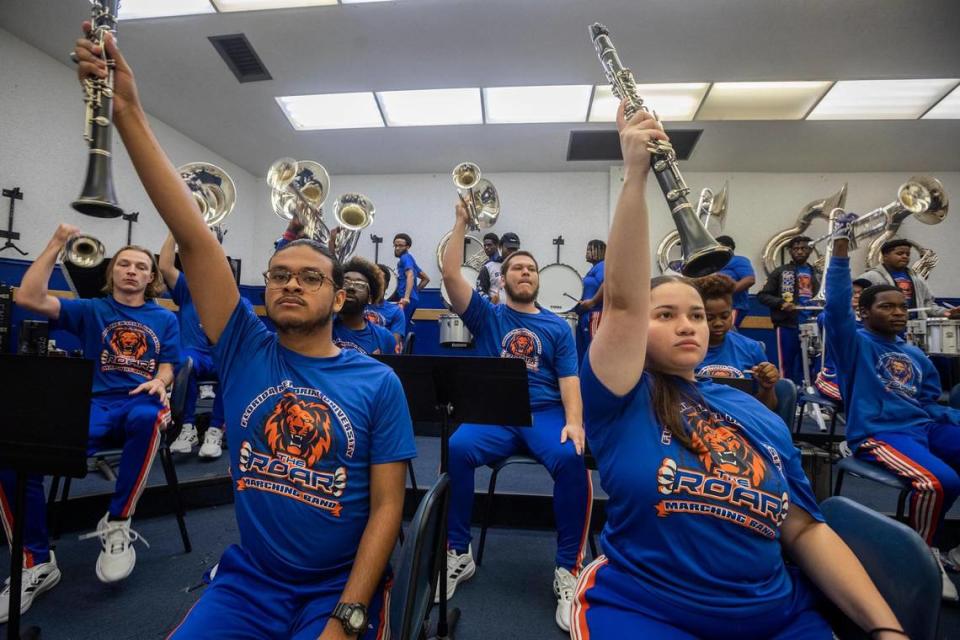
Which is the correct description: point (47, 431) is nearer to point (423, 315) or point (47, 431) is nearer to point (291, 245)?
point (291, 245)

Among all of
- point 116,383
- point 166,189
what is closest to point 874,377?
point 166,189

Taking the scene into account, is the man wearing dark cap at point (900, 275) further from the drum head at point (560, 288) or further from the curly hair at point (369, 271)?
the curly hair at point (369, 271)

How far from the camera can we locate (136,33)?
A: 5539 millimetres

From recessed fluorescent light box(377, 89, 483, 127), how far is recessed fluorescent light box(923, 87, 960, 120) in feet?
21.9

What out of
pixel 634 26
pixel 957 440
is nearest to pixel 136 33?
pixel 634 26

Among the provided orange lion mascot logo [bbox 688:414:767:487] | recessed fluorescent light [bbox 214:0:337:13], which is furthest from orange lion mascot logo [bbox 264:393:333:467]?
recessed fluorescent light [bbox 214:0:337:13]

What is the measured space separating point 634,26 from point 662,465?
18.7 ft

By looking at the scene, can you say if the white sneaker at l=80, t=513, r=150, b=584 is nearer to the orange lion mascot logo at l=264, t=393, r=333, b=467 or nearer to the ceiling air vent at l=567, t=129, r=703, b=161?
the orange lion mascot logo at l=264, t=393, r=333, b=467

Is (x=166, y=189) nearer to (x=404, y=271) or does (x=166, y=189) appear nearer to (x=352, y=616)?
(x=352, y=616)

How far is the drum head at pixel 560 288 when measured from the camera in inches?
301

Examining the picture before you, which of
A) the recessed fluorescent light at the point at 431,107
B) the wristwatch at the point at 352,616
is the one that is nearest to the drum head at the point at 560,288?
the recessed fluorescent light at the point at 431,107

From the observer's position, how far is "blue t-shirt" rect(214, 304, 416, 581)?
4.50 ft

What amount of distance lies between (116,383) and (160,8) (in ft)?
15.9

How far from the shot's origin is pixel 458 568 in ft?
8.30
